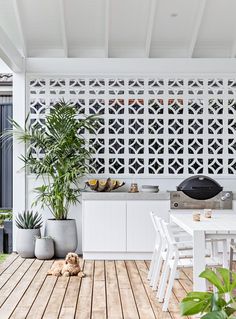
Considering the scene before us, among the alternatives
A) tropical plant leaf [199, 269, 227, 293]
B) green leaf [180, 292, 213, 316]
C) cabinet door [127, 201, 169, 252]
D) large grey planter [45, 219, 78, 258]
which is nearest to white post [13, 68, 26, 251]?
large grey planter [45, 219, 78, 258]

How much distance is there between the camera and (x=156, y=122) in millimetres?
8805

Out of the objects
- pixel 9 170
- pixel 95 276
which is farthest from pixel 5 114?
pixel 95 276

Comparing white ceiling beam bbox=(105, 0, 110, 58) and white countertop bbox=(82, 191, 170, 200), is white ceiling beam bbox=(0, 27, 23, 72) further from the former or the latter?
white countertop bbox=(82, 191, 170, 200)

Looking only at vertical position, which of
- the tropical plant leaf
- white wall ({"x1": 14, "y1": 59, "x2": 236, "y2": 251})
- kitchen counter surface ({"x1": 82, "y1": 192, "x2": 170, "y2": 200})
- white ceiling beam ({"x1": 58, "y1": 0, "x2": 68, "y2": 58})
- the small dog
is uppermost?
white ceiling beam ({"x1": 58, "y1": 0, "x2": 68, "y2": 58})

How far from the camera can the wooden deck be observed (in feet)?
17.0

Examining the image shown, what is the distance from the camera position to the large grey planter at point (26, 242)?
825 cm

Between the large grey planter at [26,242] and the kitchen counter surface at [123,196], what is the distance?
2.97ft

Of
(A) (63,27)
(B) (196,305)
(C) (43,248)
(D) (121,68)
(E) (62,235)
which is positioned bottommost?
(C) (43,248)

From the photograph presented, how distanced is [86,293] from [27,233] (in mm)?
2502

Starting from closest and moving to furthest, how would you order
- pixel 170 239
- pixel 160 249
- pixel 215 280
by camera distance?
pixel 215 280, pixel 170 239, pixel 160 249

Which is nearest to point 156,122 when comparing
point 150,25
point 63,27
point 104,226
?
point 150,25

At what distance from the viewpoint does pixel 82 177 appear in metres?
8.75

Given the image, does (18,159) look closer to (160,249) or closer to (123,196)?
(123,196)

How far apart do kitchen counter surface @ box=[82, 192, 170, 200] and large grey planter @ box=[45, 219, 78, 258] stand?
48 centimetres
